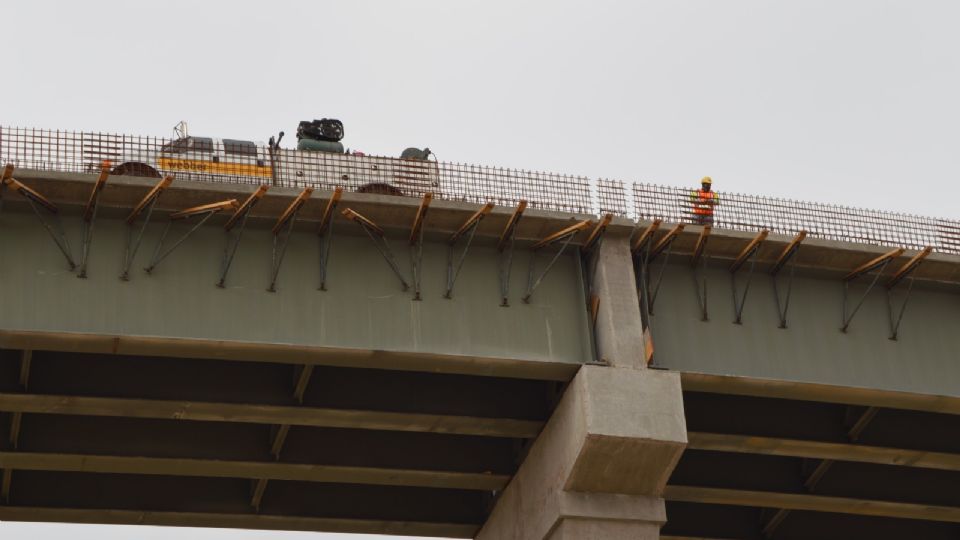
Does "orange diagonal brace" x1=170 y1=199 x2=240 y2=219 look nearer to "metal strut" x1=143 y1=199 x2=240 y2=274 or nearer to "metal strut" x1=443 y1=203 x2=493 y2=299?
"metal strut" x1=143 y1=199 x2=240 y2=274

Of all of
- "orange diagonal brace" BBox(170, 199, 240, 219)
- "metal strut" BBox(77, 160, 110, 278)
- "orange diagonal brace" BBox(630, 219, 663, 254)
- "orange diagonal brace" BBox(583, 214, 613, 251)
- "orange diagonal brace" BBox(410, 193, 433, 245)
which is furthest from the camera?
"orange diagonal brace" BBox(630, 219, 663, 254)

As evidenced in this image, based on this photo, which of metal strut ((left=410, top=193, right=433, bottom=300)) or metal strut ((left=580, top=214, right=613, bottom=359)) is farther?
metal strut ((left=580, top=214, right=613, bottom=359))

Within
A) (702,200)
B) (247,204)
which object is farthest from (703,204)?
(247,204)

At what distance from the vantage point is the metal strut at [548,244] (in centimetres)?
2435

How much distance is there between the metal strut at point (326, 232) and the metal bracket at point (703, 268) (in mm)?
6290

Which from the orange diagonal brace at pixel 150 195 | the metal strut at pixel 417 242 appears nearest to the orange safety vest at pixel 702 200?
the metal strut at pixel 417 242

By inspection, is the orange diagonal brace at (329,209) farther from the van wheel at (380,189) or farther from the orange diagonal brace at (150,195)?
the orange diagonal brace at (150,195)

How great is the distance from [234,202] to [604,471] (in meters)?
7.18

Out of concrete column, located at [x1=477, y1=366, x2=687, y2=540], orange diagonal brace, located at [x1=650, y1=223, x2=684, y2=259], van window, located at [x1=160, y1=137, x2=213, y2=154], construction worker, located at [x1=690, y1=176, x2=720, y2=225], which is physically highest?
van window, located at [x1=160, y1=137, x2=213, y2=154]

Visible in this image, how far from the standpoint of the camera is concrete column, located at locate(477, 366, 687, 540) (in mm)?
22922

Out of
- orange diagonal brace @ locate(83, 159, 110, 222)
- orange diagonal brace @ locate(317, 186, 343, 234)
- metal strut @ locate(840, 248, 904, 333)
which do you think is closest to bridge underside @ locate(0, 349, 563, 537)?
orange diagonal brace @ locate(317, 186, 343, 234)

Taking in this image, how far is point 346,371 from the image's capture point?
25.5 meters

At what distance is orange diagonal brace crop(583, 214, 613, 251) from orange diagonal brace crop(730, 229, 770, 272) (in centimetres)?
260

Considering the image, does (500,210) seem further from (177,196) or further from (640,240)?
(177,196)
